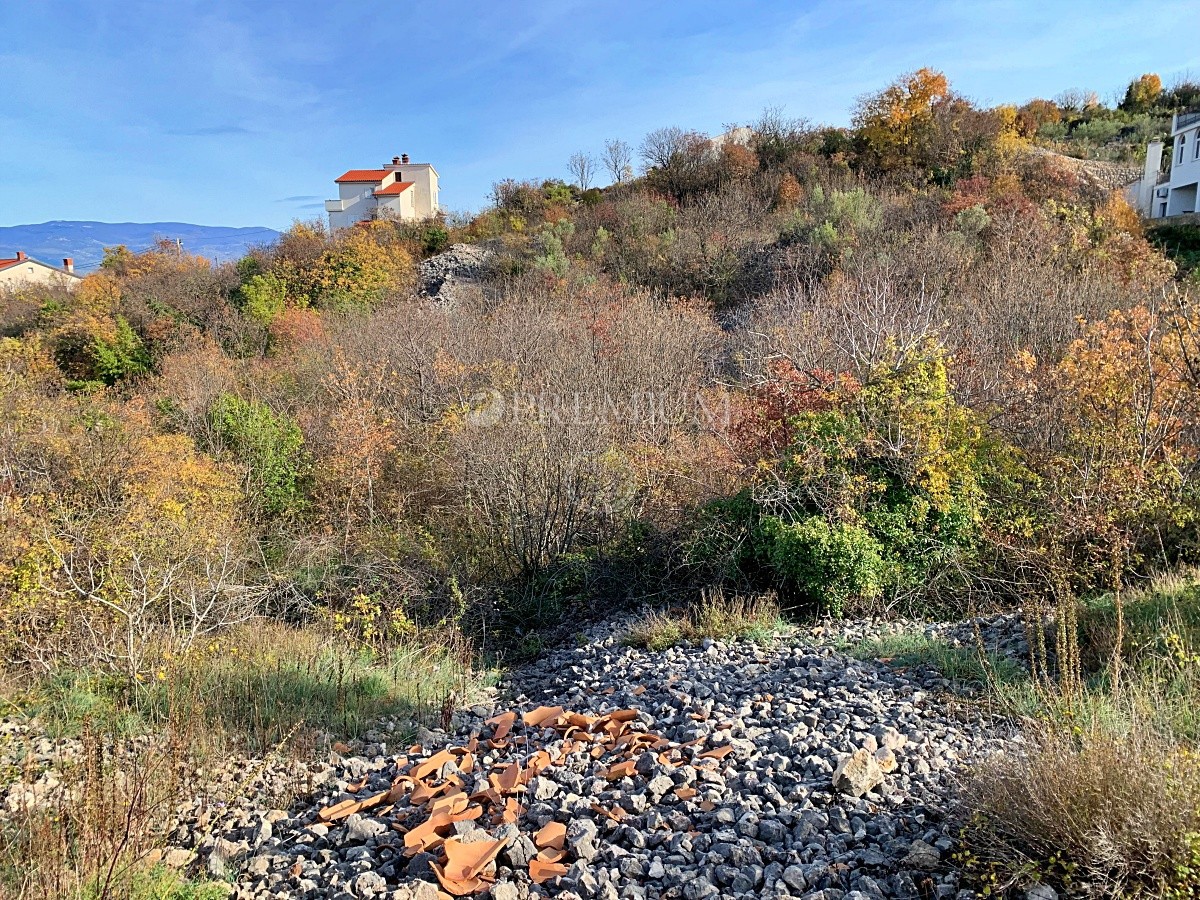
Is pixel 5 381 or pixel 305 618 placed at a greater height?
pixel 5 381

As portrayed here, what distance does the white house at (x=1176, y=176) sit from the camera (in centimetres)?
2908

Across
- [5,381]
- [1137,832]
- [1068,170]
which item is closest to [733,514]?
[1137,832]

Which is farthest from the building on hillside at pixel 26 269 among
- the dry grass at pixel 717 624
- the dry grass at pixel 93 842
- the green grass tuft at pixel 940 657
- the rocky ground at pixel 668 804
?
the green grass tuft at pixel 940 657

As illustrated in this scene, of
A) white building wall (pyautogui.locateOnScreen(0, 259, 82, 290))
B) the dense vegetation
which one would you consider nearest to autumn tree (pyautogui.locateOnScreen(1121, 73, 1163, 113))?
the dense vegetation

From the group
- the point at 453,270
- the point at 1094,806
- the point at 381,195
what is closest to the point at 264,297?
the point at 453,270

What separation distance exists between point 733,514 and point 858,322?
442 centimetres

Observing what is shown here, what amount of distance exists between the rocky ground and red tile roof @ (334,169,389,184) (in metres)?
40.4

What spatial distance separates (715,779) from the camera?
3793 mm

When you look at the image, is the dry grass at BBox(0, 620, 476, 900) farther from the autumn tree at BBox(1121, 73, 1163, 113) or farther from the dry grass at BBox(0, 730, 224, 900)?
the autumn tree at BBox(1121, 73, 1163, 113)

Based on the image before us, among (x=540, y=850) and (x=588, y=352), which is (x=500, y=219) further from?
(x=540, y=850)

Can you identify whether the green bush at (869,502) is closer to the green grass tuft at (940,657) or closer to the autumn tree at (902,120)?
the green grass tuft at (940,657)

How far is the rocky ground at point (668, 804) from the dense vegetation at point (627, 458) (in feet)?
3.34

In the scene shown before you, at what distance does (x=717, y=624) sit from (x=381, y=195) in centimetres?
3829

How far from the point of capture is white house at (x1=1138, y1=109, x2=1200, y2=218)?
95.4 ft
